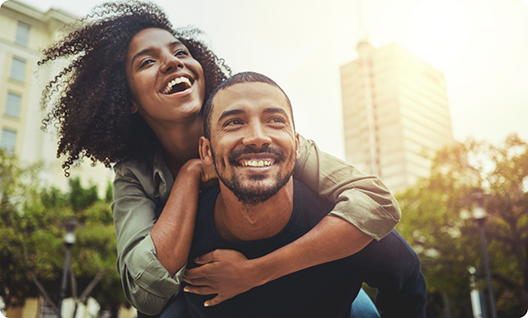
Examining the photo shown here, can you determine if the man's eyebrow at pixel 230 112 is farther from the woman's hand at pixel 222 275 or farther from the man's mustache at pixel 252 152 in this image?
the woman's hand at pixel 222 275

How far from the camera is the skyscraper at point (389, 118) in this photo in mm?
64719

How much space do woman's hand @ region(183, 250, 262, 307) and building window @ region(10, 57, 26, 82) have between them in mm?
30345

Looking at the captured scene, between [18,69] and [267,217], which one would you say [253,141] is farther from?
[18,69]

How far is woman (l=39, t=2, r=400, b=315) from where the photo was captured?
1.71 metres

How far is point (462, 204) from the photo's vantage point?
14055 millimetres

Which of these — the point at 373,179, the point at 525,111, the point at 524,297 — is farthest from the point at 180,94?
the point at 524,297

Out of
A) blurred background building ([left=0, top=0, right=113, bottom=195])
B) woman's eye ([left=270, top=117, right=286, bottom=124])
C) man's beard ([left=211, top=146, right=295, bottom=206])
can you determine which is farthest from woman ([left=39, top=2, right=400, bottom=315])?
blurred background building ([left=0, top=0, right=113, bottom=195])

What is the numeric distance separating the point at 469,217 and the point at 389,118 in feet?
203

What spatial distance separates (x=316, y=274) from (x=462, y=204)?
44.6 ft

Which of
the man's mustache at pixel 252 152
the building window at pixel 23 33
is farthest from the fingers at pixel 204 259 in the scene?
the building window at pixel 23 33

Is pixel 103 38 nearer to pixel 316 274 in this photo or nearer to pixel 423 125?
pixel 316 274

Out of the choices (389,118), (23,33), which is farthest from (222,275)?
(389,118)

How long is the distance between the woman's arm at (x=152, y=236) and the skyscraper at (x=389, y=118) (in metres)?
61.5

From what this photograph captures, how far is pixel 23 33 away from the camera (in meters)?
29.2
